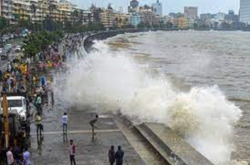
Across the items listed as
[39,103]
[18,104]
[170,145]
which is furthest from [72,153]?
[39,103]

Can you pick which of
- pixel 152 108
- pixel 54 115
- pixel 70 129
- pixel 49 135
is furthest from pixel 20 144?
pixel 152 108

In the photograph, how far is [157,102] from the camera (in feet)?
74.3

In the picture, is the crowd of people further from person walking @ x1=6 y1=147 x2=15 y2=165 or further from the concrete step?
the concrete step

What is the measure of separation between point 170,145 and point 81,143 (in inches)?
120

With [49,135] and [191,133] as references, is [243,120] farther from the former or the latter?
[49,135]

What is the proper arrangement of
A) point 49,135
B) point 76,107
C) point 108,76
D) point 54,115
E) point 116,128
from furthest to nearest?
point 108,76 → point 76,107 → point 54,115 → point 116,128 → point 49,135

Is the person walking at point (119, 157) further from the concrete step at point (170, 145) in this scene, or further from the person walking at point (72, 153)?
the concrete step at point (170, 145)

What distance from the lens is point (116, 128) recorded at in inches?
767

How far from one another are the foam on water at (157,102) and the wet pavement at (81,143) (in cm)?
223

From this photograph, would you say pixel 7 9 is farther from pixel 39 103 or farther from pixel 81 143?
pixel 81 143

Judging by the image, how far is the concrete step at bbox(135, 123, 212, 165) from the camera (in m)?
14.7

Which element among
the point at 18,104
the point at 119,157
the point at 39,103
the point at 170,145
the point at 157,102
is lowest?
the point at 170,145

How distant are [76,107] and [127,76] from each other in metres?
5.80

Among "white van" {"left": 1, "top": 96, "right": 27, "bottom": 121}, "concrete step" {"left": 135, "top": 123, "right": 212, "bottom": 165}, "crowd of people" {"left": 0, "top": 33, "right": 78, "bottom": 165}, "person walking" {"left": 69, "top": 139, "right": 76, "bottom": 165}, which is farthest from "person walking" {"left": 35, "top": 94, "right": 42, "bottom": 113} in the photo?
"person walking" {"left": 69, "top": 139, "right": 76, "bottom": 165}
